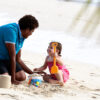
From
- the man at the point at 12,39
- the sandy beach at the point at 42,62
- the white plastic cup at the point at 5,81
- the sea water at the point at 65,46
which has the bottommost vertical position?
the sea water at the point at 65,46

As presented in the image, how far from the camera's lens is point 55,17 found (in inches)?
453

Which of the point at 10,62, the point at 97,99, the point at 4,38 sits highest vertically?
the point at 4,38

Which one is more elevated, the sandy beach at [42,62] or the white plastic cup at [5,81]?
the white plastic cup at [5,81]

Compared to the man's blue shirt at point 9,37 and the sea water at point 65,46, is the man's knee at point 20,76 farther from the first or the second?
the sea water at point 65,46

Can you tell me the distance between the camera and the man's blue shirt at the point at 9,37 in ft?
7.90

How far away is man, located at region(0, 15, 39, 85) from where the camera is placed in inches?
94.9

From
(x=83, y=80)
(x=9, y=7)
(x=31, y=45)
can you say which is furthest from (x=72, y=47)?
(x=9, y=7)

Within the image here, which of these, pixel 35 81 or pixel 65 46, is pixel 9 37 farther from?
pixel 65 46

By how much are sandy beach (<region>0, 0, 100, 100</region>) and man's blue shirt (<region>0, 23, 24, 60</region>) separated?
14.8 inches

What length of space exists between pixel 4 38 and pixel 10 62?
240 millimetres

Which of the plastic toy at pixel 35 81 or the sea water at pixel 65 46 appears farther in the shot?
the sea water at pixel 65 46

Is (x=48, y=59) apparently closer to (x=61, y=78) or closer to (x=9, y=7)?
(x=61, y=78)

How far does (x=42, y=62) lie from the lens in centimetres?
447

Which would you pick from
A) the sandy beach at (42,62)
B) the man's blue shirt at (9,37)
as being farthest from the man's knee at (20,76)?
the man's blue shirt at (9,37)
